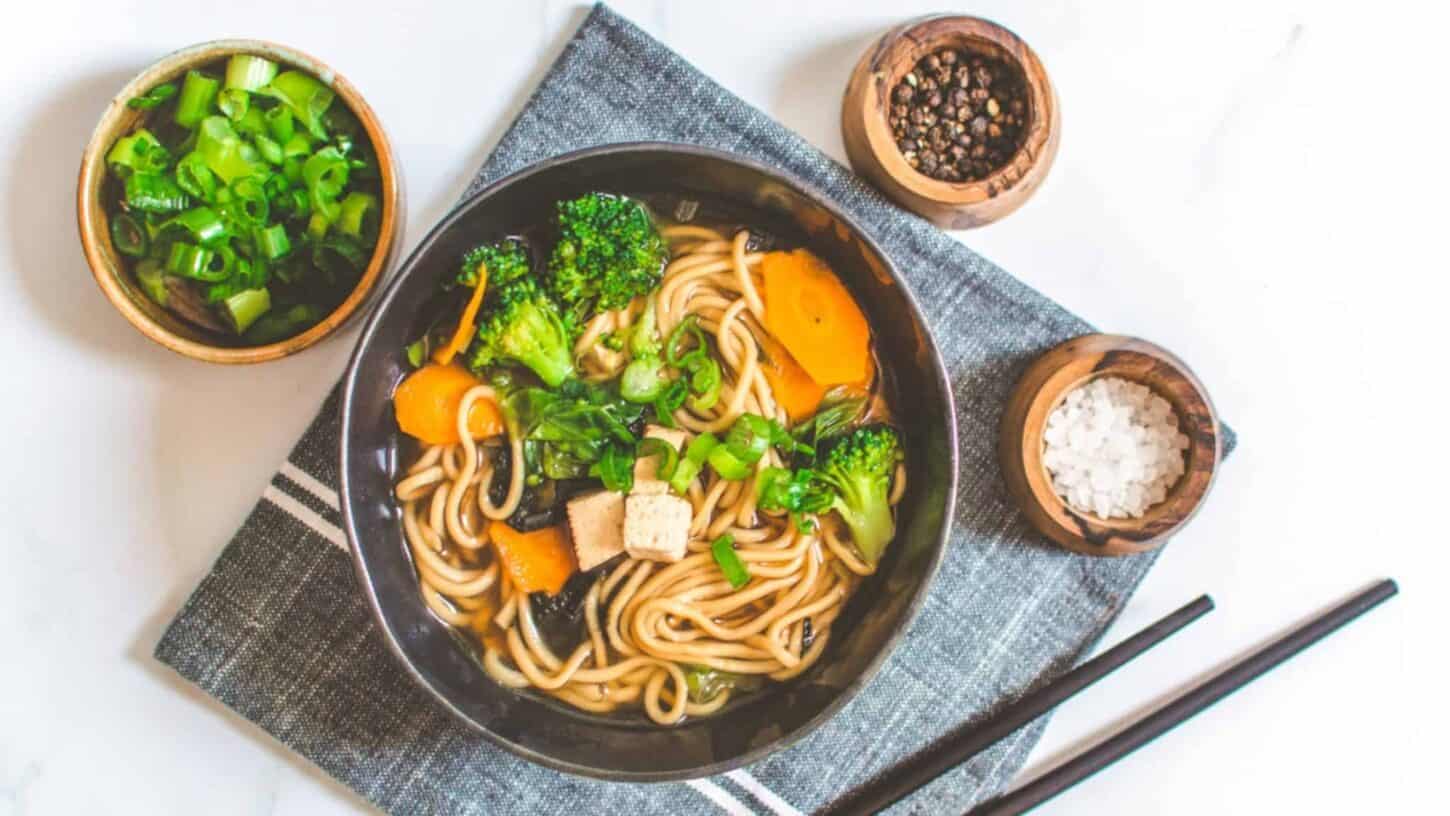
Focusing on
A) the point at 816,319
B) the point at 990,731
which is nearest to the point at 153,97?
the point at 816,319

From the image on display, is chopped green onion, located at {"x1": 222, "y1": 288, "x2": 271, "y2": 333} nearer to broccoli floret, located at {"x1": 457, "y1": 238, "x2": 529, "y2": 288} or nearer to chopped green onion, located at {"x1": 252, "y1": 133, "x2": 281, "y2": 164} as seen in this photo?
chopped green onion, located at {"x1": 252, "y1": 133, "x2": 281, "y2": 164}

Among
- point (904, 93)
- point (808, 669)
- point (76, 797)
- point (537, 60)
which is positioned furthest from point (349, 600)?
point (904, 93)

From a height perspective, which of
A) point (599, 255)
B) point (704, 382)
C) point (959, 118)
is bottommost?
point (704, 382)

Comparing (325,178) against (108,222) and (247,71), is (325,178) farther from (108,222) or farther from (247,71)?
(108,222)

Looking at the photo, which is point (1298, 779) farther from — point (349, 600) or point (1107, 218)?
point (349, 600)

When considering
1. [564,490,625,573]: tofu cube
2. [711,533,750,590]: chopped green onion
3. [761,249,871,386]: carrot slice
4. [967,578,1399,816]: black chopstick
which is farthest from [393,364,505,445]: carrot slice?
[967,578,1399,816]: black chopstick

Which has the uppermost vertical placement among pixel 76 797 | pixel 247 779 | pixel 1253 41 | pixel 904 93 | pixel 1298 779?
pixel 1253 41

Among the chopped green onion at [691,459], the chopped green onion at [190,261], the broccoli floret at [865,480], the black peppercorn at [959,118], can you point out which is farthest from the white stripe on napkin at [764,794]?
the chopped green onion at [190,261]
